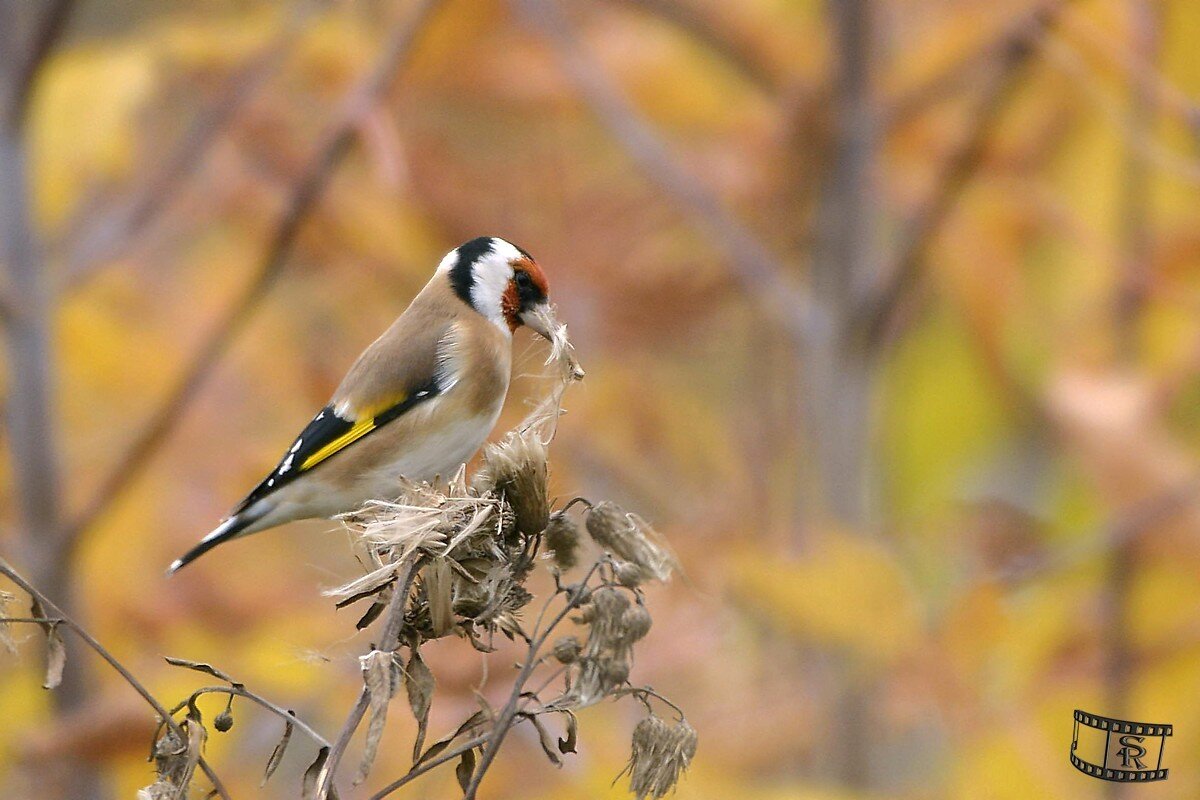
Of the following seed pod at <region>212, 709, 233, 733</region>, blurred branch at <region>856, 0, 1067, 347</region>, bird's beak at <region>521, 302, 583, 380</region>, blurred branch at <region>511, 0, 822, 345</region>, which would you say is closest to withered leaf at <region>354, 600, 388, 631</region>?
seed pod at <region>212, 709, 233, 733</region>

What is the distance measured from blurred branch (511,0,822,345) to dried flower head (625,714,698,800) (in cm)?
255

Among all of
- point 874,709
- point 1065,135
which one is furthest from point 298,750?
point 1065,135

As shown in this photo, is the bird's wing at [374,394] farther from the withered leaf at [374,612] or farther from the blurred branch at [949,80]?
the blurred branch at [949,80]

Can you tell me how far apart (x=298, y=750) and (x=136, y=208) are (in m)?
3.22

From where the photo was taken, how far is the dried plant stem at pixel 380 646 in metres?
1.41

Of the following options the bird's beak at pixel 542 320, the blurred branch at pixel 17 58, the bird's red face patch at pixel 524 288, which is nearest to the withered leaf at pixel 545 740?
the bird's beak at pixel 542 320

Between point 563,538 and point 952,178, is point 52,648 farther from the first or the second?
point 952,178

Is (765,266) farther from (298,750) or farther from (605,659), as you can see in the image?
(298,750)

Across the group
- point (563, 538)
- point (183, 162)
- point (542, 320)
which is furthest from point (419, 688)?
point (183, 162)

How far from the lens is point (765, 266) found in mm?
4070

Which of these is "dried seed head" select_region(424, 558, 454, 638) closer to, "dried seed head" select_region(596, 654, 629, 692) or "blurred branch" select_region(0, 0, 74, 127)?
"dried seed head" select_region(596, 654, 629, 692)

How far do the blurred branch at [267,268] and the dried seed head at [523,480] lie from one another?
1.72m

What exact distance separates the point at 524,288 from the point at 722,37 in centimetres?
143

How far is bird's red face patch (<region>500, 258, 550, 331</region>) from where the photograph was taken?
9.78ft
